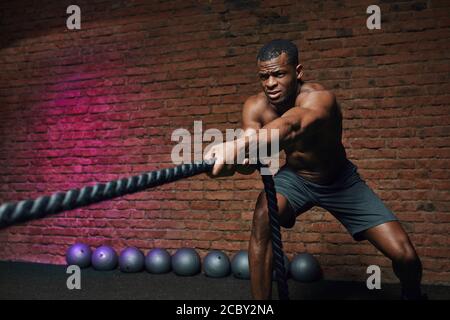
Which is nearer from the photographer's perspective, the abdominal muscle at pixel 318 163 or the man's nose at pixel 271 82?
the man's nose at pixel 271 82

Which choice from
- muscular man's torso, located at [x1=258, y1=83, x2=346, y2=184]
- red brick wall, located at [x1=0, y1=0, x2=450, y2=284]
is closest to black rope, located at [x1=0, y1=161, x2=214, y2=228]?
muscular man's torso, located at [x1=258, y1=83, x2=346, y2=184]

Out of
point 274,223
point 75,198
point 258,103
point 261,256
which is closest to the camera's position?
point 75,198

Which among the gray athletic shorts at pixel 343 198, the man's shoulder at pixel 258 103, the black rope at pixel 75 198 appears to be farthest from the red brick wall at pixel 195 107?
the black rope at pixel 75 198

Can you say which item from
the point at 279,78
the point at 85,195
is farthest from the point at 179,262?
the point at 85,195

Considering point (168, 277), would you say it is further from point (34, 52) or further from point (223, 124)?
point (34, 52)

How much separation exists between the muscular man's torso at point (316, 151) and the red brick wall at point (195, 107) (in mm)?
1236

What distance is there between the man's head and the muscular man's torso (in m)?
0.11

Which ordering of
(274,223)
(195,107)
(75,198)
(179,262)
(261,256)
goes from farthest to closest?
(195,107)
(179,262)
(261,256)
(274,223)
(75,198)

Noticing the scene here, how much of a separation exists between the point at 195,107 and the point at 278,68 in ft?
6.23

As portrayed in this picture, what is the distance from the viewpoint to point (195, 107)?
3.91m

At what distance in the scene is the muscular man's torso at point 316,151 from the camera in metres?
2.20

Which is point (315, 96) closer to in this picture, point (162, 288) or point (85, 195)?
point (85, 195)

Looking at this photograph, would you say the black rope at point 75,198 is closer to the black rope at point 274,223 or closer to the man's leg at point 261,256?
the black rope at point 274,223

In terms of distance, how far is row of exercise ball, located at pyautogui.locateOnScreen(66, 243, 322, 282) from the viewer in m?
3.33
